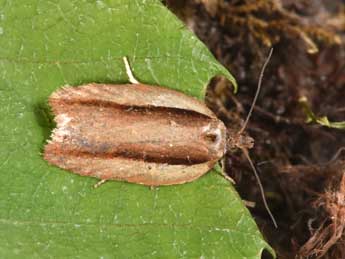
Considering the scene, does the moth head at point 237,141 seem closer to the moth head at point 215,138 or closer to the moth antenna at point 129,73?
the moth head at point 215,138

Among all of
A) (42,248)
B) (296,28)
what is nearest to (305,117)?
(296,28)

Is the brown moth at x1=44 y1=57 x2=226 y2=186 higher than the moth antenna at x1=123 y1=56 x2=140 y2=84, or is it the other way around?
the moth antenna at x1=123 y1=56 x2=140 y2=84

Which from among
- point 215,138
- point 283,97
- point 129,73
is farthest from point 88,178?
point 283,97

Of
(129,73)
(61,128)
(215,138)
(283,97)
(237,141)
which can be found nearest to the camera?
(61,128)

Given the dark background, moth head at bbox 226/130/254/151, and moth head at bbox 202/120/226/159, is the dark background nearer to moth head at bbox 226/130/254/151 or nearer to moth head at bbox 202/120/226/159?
moth head at bbox 226/130/254/151

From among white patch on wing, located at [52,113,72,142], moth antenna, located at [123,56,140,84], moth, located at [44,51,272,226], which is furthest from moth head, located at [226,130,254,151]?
white patch on wing, located at [52,113,72,142]

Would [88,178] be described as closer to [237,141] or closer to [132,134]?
[132,134]

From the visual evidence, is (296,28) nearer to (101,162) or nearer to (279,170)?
(279,170)
